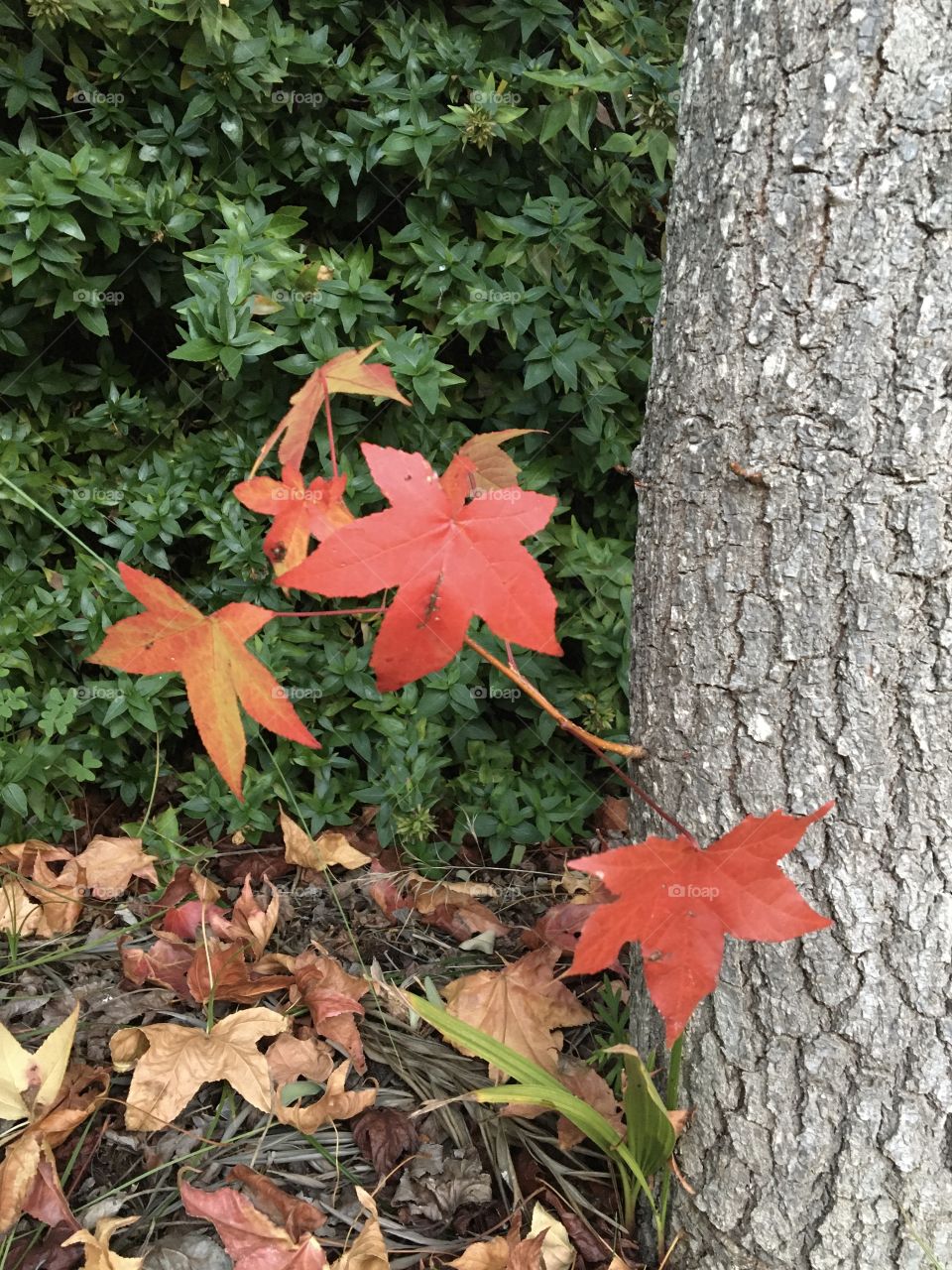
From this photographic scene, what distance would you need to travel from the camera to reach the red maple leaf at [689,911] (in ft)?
2.98

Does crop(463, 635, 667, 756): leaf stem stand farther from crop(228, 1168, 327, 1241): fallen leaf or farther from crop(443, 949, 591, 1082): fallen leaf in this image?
crop(228, 1168, 327, 1241): fallen leaf

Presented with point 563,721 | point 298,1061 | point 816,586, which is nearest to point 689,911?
point 563,721

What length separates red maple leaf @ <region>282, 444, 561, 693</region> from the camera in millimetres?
790

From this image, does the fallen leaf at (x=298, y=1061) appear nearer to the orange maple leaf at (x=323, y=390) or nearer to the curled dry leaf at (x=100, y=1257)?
the curled dry leaf at (x=100, y=1257)

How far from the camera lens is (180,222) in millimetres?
1985

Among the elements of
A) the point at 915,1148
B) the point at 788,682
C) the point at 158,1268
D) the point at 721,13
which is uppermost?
the point at 721,13

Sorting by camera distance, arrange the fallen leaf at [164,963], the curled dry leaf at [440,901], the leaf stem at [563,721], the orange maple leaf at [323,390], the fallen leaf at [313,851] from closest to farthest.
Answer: the leaf stem at [563,721] → the orange maple leaf at [323,390] → the fallen leaf at [164,963] → the curled dry leaf at [440,901] → the fallen leaf at [313,851]

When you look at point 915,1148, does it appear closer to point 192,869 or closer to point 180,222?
point 192,869

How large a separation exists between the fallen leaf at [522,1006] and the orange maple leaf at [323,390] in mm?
954

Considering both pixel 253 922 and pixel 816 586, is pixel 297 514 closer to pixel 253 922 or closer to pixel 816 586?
pixel 816 586

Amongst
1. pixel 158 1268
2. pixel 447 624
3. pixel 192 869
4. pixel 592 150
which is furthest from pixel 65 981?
pixel 592 150

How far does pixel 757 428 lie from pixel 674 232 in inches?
12.0

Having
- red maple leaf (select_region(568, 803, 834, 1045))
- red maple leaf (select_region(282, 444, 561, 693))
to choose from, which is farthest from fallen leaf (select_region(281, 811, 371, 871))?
red maple leaf (select_region(282, 444, 561, 693))

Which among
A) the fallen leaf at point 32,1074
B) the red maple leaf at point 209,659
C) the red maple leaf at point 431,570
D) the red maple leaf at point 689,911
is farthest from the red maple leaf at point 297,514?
the fallen leaf at point 32,1074
